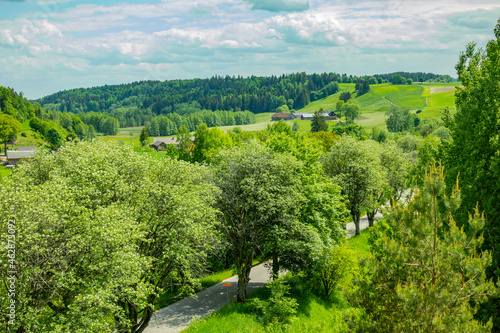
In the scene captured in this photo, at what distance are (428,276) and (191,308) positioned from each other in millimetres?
18939

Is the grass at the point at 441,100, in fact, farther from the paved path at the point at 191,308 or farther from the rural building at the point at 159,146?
the paved path at the point at 191,308

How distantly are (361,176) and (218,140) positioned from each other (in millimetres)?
29427

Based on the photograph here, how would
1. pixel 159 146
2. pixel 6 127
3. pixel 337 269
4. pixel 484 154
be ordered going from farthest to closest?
pixel 159 146, pixel 6 127, pixel 337 269, pixel 484 154

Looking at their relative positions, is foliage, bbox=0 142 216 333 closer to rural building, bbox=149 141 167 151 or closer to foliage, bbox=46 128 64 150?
rural building, bbox=149 141 167 151

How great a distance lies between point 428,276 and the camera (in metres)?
8.97

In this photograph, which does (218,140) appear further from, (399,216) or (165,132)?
(165,132)

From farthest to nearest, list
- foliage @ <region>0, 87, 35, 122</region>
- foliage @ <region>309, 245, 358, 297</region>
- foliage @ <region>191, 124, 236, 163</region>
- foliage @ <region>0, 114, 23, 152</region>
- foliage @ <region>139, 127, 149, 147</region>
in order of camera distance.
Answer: foliage @ <region>0, 87, 35, 122</region> < foliage @ <region>139, 127, 149, 147</region> < foliage @ <region>0, 114, 23, 152</region> < foliage @ <region>191, 124, 236, 163</region> < foliage @ <region>309, 245, 358, 297</region>

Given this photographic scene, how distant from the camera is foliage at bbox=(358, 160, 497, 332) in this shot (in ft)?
26.5

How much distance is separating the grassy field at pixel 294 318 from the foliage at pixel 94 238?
4.98 meters

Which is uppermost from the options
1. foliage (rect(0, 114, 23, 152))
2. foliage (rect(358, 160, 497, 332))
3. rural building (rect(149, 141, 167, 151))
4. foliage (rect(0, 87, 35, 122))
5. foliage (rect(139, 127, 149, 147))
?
foliage (rect(0, 87, 35, 122))

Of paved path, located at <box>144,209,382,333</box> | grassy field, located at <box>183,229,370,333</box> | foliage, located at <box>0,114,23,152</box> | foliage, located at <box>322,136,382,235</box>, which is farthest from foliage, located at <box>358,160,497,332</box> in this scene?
foliage, located at <box>0,114,23,152</box>

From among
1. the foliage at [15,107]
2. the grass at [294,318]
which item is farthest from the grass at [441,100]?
the foliage at [15,107]

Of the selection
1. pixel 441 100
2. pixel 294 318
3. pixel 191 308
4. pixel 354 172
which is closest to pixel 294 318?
pixel 294 318

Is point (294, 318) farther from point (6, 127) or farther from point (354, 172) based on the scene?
point (6, 127)
